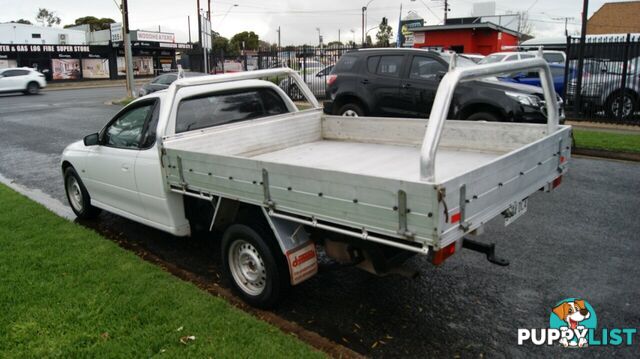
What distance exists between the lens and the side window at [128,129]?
5668 mm

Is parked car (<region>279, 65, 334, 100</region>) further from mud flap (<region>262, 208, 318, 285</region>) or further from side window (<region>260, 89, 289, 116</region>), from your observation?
mud flap (<region>262, 208, 318, 285</region>)

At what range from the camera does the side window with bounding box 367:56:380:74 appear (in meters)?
11.6

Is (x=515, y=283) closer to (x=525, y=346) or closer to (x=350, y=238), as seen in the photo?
(x=525, y=346)

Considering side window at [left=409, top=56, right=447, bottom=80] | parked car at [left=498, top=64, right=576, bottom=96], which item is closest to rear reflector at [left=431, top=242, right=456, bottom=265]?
side window at [left=409, top=56, right=447, bottom=80]

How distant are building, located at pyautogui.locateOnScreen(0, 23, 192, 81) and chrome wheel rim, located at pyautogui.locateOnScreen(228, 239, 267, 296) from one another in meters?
49.6

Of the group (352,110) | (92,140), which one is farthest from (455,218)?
(352,110)

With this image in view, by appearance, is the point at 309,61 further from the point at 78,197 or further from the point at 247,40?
the point at 247,40

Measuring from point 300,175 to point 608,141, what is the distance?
9.95m

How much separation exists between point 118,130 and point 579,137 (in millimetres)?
9999

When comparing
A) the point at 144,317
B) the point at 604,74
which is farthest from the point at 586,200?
the point at 604,74

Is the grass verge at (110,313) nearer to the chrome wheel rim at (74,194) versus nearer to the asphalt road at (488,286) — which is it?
the asphalt road at (488,286)

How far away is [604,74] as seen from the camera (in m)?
14.8

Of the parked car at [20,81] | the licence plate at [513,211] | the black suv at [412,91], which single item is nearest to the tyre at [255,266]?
the licence plate at [513,211]

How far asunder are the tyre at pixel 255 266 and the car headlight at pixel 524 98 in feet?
22.9
